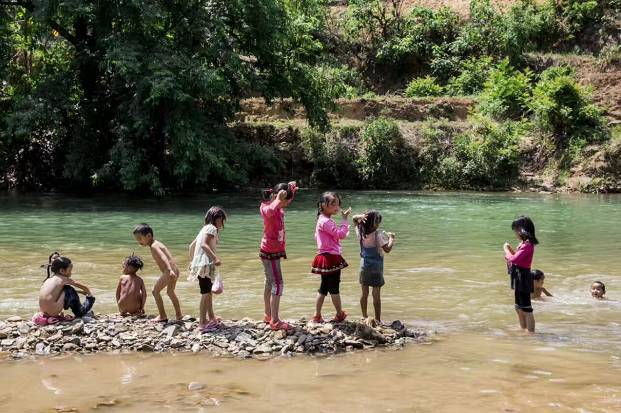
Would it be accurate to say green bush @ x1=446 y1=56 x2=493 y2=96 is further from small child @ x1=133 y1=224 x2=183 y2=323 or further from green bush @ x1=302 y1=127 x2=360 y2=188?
small child @ x1=133 y1=224 x2=183 y2=323

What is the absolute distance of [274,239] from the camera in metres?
7.61

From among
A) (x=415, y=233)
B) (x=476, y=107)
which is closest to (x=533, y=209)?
(x=415, y=233)

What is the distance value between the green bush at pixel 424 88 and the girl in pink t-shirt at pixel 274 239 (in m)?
29.4

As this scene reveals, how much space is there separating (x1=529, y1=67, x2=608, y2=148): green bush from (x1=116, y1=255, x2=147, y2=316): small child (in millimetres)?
23427

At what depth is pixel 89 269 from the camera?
40.3ft

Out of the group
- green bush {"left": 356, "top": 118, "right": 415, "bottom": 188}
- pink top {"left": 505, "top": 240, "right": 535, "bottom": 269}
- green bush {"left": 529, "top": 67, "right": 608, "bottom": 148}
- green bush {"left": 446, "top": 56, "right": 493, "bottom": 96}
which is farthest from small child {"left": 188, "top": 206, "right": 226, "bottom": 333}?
green bush {"left": 446, "top": 56, "right": 493, "bottom": 96}

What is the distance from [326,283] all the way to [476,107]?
25.7 m

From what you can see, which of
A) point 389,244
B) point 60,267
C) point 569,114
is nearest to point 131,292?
point 60,267

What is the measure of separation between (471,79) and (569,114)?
7713 mm

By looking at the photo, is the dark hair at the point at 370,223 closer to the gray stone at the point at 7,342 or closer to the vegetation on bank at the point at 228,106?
the gray stone at the point at 7,342

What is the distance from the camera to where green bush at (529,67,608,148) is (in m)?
28.5

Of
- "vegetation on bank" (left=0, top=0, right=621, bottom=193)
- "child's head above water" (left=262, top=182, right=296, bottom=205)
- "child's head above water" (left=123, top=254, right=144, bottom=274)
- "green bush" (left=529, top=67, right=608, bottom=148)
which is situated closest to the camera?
"child's head above water" (left=262, top=182, right=296, bottom=205)

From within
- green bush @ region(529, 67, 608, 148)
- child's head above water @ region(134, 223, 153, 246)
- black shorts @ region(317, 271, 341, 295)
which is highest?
green bush @ region(529, 67, 608, 148)

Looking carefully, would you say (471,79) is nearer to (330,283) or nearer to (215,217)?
(330,283)
